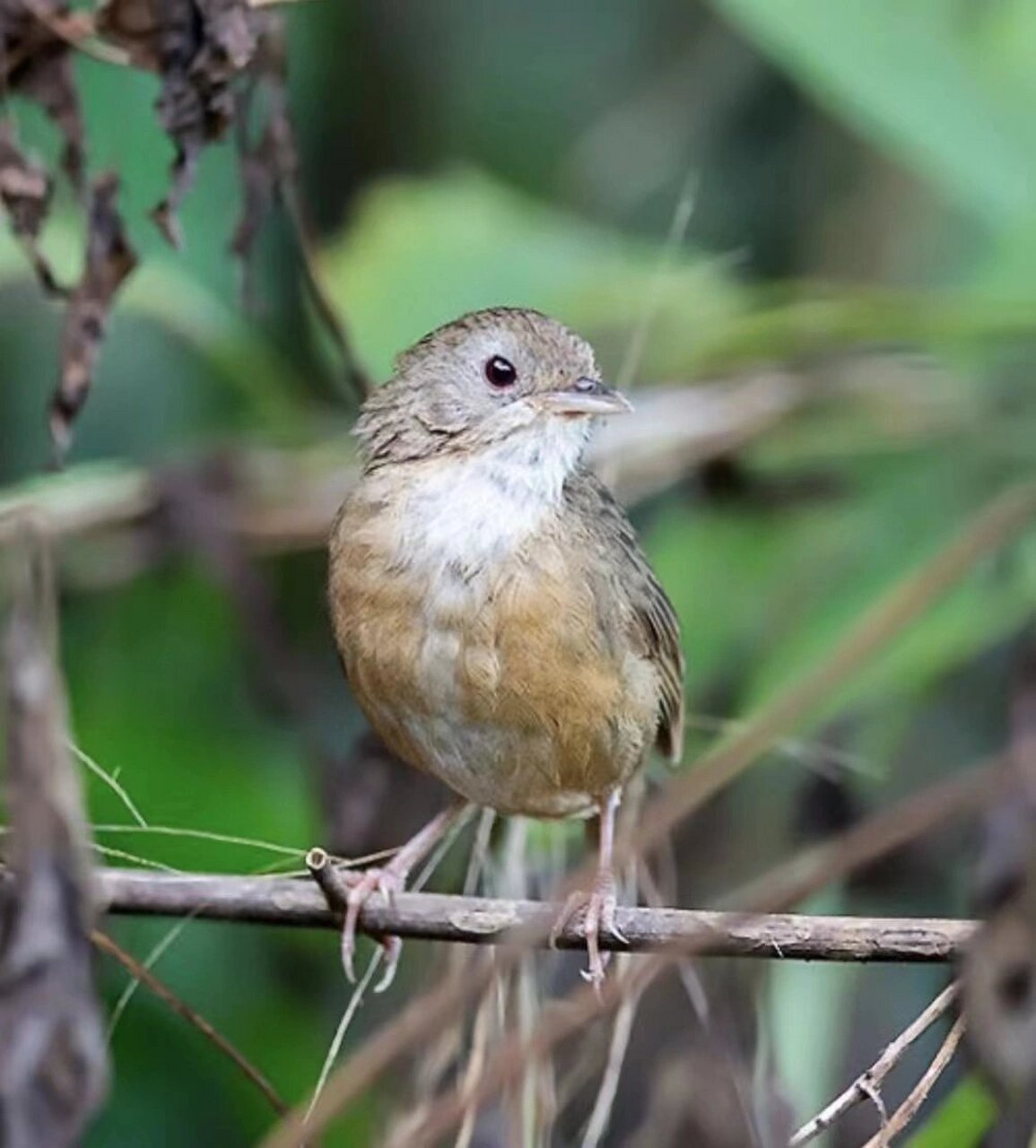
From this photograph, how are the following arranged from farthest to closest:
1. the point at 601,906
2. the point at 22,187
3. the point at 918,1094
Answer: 1. the point at 601,906
2. the point at 22,187
3. the point at 918,1094

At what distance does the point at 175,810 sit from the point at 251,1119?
0.83 metres

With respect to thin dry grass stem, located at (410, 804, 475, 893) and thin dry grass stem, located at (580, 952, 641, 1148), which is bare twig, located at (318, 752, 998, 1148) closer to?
thin dry grass stem, located at (580, 952, 641, 1148)

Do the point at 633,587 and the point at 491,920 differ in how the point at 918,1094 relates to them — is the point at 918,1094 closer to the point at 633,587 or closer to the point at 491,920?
the point at 491,920

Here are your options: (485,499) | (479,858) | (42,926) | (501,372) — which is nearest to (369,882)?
(479,858)

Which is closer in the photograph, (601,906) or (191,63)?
(191,63)

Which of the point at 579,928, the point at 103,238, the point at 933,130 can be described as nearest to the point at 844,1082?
the point at 579,928

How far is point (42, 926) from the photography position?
2.20 metres

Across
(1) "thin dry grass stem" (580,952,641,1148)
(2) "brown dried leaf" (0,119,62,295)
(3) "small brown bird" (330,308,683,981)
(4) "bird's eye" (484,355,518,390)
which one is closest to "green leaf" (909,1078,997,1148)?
(1) "thin dry grass stem" (580,952,641,1148)

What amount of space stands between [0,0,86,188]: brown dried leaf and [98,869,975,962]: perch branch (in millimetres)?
1116

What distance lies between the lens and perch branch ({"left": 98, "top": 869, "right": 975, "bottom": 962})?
2.96m

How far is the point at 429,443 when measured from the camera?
4.33 meters

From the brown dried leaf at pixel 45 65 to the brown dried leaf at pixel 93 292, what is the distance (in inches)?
2.2

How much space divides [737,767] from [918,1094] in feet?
1.23

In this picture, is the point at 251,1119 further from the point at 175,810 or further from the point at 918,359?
the point at 918,359
